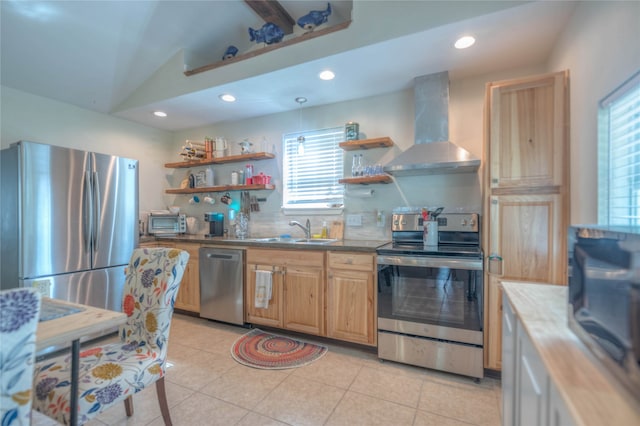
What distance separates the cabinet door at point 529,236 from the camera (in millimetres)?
1865

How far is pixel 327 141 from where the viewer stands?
10.8 ft

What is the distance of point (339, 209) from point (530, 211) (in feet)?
5.68

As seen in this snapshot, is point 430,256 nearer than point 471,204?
Yes

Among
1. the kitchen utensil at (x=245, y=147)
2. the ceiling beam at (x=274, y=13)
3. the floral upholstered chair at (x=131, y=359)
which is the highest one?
the ceiling beam at (x=274, y=13)

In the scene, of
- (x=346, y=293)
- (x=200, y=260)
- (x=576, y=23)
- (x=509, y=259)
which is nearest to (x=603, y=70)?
(x=576, y=23)

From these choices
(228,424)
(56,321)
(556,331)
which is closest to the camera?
(556,331)

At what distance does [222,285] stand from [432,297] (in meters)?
2.09

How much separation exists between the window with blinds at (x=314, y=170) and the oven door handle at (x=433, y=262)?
107 centimetres

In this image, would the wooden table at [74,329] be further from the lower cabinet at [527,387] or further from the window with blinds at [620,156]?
the window with blinds at [620,156]

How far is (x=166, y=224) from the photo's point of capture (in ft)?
12.2

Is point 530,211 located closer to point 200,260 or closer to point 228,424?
point 228,424

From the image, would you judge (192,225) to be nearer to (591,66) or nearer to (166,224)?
(166,224)

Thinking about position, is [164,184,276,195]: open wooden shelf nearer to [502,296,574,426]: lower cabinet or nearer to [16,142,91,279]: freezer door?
[16,142,91,279]: freezer door

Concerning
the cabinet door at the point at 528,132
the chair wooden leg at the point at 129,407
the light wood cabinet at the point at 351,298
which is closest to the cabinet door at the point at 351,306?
the light wood cabinet at the point at 351,298
